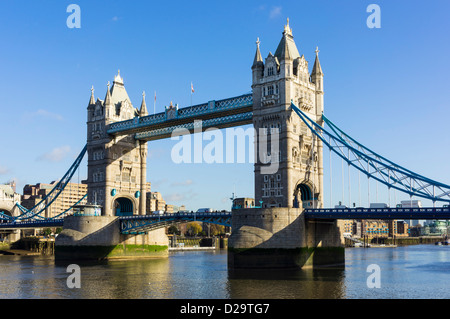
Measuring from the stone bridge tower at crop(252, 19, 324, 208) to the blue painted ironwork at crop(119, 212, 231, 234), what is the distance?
718 cm

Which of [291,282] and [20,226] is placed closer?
[291,282]

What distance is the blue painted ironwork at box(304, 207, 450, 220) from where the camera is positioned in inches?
2275

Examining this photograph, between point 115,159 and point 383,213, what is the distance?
5341 centimetres

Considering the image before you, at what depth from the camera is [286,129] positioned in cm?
7031

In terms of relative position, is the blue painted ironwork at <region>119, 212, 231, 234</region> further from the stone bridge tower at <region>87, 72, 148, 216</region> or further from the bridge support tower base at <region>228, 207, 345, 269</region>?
the bridge support tower base at <region>228, 207, 345, 269</region>

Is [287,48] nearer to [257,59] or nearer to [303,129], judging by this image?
[257,59]

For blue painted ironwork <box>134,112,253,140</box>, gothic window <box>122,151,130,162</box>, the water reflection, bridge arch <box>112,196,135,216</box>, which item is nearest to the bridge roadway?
A: the water reflection

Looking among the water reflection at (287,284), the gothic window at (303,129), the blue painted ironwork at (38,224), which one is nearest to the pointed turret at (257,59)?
the gothic window at (303,129)

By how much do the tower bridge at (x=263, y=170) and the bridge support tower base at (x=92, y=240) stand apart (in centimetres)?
17
